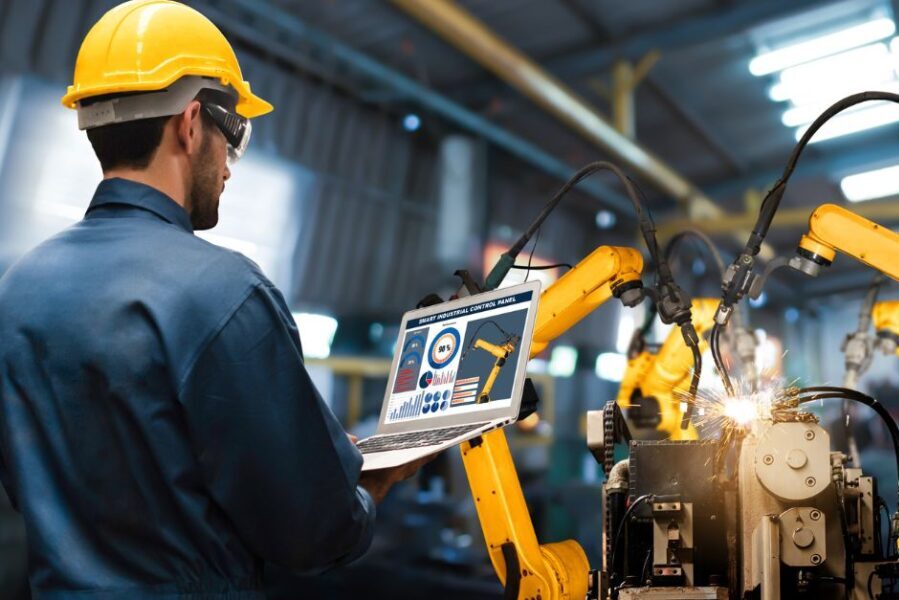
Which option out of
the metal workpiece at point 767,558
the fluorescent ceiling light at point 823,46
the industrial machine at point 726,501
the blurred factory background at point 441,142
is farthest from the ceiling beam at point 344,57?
the metal workpiece at point 767,558

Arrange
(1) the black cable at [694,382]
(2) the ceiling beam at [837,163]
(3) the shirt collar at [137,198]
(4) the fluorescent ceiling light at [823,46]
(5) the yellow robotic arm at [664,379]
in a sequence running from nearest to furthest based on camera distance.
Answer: (3) the shirt collar at [137,198] < (1) the black cable at [694,382] < (5) the yellow robotic arm at [664,379] < (4) the fluorescent ceiling light at [823,46] < (2) the ceiling beam at [837,163]

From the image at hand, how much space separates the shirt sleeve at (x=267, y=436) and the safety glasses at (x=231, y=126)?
36cm

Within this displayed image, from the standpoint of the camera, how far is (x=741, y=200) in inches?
436

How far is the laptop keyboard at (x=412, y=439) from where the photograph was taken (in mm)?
1548

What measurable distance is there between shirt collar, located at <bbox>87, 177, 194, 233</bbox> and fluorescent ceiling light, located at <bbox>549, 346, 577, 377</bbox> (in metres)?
8.67

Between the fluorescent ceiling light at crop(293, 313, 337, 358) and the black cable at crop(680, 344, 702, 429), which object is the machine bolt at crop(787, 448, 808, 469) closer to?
the black cable at crop(680, 344, 702, 429)

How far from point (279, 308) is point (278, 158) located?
17.7 ft

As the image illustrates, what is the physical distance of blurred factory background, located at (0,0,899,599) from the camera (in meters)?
5.15

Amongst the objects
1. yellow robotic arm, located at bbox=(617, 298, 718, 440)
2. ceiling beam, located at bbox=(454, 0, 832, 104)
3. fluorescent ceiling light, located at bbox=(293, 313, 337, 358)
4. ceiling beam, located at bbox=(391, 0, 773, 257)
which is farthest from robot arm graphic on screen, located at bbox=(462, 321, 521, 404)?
ceiling beam, located at bbox=(454, 0, 832, 104)

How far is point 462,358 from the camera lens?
6.08 feet

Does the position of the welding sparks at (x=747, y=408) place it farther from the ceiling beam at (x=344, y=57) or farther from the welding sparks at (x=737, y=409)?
the ceiling beam at (x=344, y=57)

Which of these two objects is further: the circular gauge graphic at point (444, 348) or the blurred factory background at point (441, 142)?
the blurred factory background at point (441, 142)

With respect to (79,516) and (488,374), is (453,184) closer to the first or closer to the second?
(488,374)

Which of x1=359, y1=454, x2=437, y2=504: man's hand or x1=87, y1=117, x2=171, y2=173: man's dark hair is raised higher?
x1=87, y1=117, x2=171, y2=173: man's dark hair
